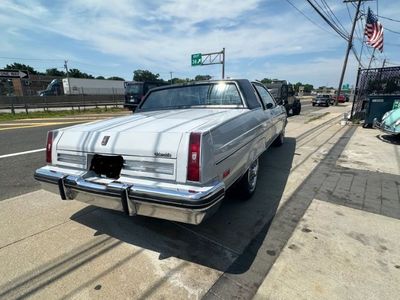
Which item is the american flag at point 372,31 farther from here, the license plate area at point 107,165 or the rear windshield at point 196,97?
the license plate area at point 107,165

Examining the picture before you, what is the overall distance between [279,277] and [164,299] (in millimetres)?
988

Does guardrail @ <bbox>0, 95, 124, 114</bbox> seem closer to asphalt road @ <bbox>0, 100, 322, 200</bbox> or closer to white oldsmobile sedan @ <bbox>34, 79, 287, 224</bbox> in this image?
asphalt road @ <bbox>0, 100, 322, 200</bbox>

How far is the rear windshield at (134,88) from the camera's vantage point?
61.2 feet

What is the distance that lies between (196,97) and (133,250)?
2448 millimetres

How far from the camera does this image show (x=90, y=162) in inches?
107

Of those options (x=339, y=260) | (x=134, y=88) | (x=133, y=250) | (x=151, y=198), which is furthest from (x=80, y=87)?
(x=339, y=260)

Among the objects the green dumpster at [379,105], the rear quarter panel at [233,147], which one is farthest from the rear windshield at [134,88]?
the rear quarter panel at [233,147]

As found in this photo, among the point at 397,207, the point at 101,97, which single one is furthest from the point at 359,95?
the point at 101,97

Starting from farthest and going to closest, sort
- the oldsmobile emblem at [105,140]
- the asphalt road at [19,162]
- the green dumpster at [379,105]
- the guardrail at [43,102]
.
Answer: the guardrail at [43,102] < the green dumpster at [379,105] < the asphalt road at [19,162] < the oldsmobile emblem at [105,140]

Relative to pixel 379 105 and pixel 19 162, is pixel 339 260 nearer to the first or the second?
pixel 19 162

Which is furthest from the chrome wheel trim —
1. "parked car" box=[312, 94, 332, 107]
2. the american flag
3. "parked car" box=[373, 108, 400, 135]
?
"parked car" box=[312, 94, 332, 107]

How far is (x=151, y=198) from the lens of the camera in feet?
7.36

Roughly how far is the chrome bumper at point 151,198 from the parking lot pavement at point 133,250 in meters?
0.50

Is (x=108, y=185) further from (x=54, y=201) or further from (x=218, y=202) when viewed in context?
(x=54, y=201)
